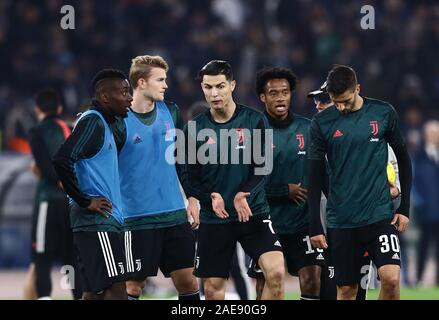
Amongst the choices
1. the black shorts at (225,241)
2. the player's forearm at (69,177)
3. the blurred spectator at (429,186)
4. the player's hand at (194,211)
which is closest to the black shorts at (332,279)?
the black shorts at (225,241)

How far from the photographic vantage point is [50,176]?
1199cm

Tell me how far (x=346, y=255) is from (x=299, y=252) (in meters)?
0.86

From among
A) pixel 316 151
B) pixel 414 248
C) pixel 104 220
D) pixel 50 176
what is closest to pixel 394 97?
pixel 414 248

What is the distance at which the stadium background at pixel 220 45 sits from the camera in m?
19.1

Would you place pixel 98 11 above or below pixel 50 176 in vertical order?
above

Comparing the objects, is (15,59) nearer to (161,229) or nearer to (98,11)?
(98,11)

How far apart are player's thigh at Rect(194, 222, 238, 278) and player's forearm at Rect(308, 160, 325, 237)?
25.6 inches

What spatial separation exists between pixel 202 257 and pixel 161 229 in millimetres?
385

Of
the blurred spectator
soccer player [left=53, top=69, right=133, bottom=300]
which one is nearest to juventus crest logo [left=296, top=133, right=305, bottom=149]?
soccer player [left=53, top=69, right=133, bottom=300]

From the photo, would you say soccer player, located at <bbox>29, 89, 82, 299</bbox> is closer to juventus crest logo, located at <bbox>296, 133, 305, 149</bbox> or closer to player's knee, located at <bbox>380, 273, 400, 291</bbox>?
juventus crest logo, located at <bbox>296, 133, 305, 149</bbox>

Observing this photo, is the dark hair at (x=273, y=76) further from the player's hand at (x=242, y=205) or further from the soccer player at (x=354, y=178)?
the player's hand at (x=242, y=205)

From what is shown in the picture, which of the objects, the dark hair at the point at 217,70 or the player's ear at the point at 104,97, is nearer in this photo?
the player's ear at the point at 104,97

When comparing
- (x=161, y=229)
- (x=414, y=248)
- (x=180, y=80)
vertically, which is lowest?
(x=414, y=248)

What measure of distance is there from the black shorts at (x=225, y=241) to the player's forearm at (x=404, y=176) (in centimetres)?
100
